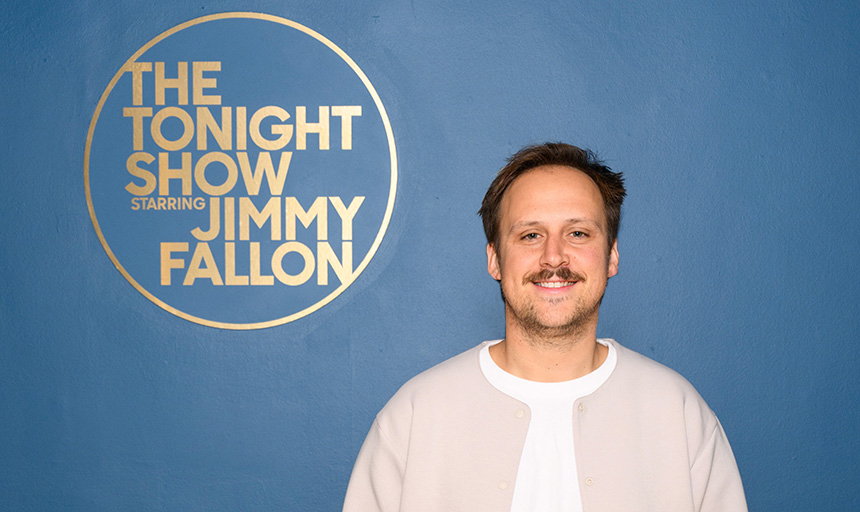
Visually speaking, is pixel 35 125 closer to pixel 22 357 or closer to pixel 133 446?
pixel 22 357

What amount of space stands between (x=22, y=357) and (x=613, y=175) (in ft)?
4.74

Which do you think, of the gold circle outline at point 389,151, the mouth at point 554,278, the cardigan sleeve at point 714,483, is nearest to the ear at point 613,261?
the mouth at point 554,278

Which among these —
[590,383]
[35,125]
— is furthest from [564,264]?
[35,125]

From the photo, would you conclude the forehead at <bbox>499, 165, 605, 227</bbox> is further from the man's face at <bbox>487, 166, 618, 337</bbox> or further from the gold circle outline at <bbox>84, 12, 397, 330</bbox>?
the gold circle outline at <bbox>84, 12, 397, 330</bbox>

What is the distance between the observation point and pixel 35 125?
1526 millimetres

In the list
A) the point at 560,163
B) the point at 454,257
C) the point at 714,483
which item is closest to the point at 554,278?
the point at 560,163

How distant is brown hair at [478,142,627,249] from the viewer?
1.29m

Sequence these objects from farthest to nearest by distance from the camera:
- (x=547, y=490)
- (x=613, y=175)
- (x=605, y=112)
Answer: (x=605, y=112), (x=613, y=175), (x=547, y=490)

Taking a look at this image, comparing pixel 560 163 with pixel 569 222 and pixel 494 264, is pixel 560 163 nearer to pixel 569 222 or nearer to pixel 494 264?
pixel 569 222

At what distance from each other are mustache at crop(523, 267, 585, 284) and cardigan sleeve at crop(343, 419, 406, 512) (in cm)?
43

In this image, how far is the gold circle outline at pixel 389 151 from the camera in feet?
4.89

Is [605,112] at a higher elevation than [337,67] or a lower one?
lower

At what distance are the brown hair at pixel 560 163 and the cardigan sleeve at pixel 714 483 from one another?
0.45m

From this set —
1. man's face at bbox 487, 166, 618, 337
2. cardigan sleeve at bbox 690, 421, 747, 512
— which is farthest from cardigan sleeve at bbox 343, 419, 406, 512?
cardigan sleeve at bbox 690, 421, 747, 512
